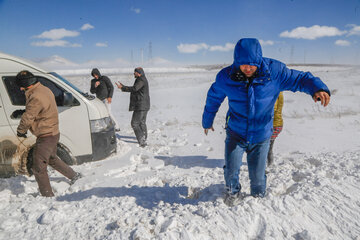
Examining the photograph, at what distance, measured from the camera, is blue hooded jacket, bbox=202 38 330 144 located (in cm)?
232

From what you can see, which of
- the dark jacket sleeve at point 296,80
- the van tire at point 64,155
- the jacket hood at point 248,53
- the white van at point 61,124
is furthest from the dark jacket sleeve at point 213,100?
the van tire at point 64,155

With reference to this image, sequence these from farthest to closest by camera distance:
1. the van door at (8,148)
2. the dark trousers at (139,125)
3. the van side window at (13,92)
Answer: the dark trousers at (139,125) → the van side window at (13,92) → the van door at (8,148)

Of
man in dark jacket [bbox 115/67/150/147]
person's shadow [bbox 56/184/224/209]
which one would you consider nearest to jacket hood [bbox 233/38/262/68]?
person's shadow [bbox 56/184/224/209]

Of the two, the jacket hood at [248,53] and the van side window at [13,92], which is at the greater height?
the jacket hood at [248,53]

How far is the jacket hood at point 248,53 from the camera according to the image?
89.9 inches

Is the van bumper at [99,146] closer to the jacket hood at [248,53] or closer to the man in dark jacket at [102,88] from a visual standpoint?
the man in dark jacket at [102,88]

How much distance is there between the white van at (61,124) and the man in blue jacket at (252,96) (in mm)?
2527

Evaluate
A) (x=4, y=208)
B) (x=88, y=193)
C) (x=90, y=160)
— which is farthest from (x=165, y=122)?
(x=4, y=208)

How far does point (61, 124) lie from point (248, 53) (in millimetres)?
3334

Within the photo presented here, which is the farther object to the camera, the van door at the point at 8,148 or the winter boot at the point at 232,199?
the van door at the point at 8,148

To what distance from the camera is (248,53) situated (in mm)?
2283

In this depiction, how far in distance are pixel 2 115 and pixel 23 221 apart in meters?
1.87

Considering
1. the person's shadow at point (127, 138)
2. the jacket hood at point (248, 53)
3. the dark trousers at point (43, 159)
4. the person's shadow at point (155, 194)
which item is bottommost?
the person's shadow at point (127, 138)

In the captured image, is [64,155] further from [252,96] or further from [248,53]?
[248,53]
